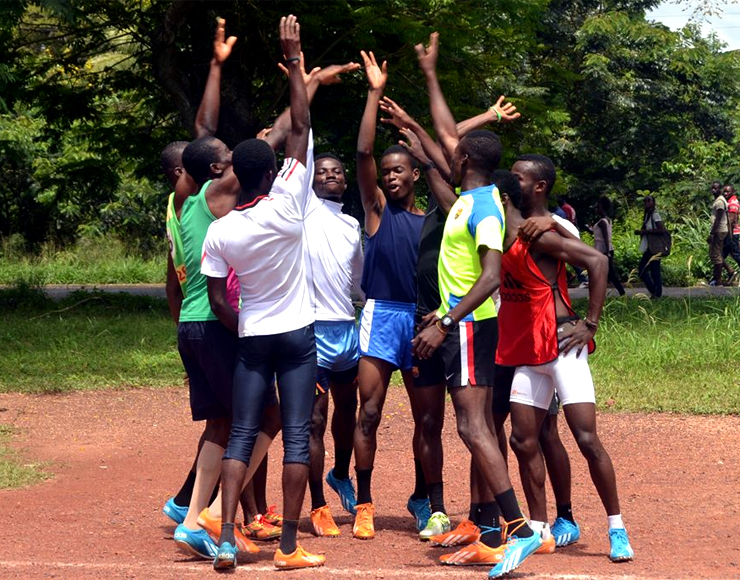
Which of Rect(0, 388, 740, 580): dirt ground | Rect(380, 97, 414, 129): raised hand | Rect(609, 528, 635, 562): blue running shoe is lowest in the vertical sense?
Rect(0, 388, 740, 580): dirt ground

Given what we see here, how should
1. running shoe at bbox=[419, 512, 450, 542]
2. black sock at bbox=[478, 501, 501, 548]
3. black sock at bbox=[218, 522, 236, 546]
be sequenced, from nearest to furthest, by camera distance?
black sock at bbox=[218, 522, 236, 546], black sock at bbox=[478, 501, 501, 548], running shoe at bbox=[419, 512, 450, 542]

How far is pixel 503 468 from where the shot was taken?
203 inches

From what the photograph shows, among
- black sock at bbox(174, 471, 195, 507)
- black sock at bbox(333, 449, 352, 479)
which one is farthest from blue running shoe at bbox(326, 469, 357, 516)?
black sock at bbox(174, 471, 195, 507)

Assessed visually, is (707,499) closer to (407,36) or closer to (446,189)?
(446,189)

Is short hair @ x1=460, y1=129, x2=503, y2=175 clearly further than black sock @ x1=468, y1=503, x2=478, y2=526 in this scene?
A: No

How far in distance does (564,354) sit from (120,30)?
40.9 ft

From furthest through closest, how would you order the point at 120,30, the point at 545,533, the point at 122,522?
the point at 120,30 → the point at 122,522 → the point at 545,533

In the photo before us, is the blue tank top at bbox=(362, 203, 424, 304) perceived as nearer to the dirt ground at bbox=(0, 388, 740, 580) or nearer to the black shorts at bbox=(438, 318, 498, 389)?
→ the black shorts at bbox=(438, 318, 498, 389)

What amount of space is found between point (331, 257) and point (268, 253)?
100 centimetres

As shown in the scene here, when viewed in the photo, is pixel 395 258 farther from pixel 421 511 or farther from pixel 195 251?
pixel 421 511

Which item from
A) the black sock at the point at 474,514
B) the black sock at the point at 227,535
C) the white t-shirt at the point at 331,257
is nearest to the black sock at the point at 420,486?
the black sock at the point at 474,514

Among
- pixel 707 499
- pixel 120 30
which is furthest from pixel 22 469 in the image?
pixel 120 30

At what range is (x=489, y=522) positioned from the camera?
546 cm

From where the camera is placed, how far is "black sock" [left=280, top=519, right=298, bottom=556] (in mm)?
5176
